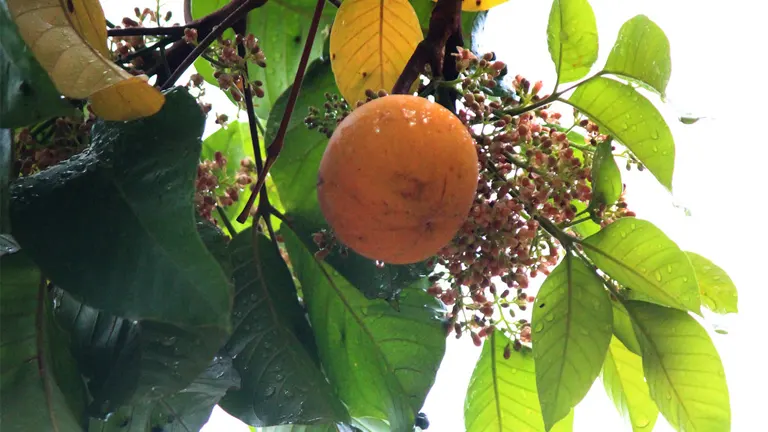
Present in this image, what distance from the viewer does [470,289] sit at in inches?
21.1

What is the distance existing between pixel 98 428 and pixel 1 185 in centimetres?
23

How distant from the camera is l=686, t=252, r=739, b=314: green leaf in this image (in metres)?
0.58

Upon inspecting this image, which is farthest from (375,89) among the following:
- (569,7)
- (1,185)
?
(1,185)

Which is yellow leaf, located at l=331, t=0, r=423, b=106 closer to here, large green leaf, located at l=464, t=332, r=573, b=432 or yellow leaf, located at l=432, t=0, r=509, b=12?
yellow leaf, located at l=432, t=0, r=509, b=12

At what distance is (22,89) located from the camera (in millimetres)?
386

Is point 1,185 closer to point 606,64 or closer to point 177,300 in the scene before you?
point 177,300

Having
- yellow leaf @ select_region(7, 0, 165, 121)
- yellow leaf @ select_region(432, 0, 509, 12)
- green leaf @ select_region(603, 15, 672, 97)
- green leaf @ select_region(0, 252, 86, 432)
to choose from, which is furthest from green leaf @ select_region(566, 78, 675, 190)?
green leaf @ select_region(0, 252, 86, 432)

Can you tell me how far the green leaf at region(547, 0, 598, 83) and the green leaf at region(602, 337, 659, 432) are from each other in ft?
0.81

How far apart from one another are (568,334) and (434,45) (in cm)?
23

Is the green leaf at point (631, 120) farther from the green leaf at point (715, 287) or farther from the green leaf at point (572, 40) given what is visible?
the green leaf at point (715, 287)

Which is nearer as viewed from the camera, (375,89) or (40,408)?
(40,408)

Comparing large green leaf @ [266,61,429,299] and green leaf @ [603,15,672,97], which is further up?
green leaf @ [603,15,672,97]

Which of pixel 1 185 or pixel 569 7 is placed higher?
pixel 569 7

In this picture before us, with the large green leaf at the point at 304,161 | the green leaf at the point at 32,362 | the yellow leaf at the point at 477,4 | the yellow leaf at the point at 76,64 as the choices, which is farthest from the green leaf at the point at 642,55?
the green leaf at the point at 32,362
